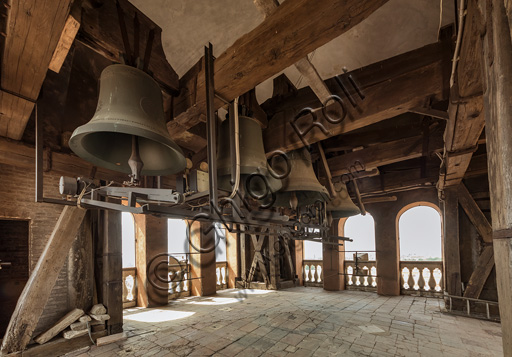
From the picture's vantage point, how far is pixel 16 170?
4137 millimetres

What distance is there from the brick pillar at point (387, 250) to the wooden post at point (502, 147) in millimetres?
8770

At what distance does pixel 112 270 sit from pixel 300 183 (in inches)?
151

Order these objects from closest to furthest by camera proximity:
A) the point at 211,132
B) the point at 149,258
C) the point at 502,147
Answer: the point at 502,147 → the point at 211,132 → the point at 149,258

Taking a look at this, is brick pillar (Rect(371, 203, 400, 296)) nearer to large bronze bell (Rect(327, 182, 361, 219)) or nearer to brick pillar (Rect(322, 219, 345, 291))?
brick pillar (Rect(322, 219, 345, 291))

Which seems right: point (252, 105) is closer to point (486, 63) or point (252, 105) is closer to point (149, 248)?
point (486, 63)

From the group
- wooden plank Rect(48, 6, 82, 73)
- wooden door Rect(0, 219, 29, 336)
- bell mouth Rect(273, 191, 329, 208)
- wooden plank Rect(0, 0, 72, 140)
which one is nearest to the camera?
wooden plank Rect(0, 0, 72, 140)

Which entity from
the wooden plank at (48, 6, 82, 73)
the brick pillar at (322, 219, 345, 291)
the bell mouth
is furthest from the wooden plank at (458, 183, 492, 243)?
the wooden plank at (48, 6, 82, 73)

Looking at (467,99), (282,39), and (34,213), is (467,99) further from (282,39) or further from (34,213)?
(34,213)

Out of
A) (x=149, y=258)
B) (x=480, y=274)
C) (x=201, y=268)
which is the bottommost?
(x=201, y=268)

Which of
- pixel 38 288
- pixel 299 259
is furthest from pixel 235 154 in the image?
pixel 299 259

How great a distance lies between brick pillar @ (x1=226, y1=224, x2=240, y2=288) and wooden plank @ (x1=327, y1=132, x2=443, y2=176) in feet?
21.6

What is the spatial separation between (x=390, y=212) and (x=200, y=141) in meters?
7.35

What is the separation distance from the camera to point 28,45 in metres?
1.80

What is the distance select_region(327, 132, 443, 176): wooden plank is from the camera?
4.49m
